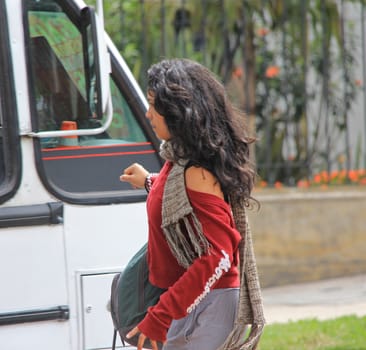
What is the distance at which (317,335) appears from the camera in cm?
584

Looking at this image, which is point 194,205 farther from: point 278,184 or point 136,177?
point 278,184

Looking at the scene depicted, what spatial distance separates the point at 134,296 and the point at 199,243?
1.17ft

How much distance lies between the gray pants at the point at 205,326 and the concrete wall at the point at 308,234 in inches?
179

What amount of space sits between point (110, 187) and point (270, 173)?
4.48m

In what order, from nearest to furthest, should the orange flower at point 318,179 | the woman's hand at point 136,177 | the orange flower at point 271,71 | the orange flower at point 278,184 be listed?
the woman's hand at point 136,177 < the orange flower at point 278,184 < the orange flower at point 318,179 < the orange flower at point 271,71

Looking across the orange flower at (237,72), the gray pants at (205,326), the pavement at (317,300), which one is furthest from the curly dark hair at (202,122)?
the orange flower at (237,72)

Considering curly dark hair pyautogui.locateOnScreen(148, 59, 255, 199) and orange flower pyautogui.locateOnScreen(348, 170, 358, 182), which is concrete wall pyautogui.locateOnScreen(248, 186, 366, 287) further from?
curly dark hair pyautogui.locateOnScreen(148, 59, 255, 199)

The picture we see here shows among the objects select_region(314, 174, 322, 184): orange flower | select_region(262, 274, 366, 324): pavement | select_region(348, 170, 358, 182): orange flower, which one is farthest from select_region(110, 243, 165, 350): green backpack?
select_region(348, 170, 358, 182): orange flower

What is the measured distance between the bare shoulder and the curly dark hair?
2 centimetres

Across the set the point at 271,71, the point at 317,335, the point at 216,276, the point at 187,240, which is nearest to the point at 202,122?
the point at 187,240

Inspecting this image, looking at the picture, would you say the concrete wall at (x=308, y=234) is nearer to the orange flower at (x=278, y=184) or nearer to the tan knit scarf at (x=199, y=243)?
the orange flower at (x=278, y=184)

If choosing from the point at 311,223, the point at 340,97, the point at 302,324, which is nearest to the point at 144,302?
the point at 302,324

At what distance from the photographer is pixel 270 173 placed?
26.3 feet

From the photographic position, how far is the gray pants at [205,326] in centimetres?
304
